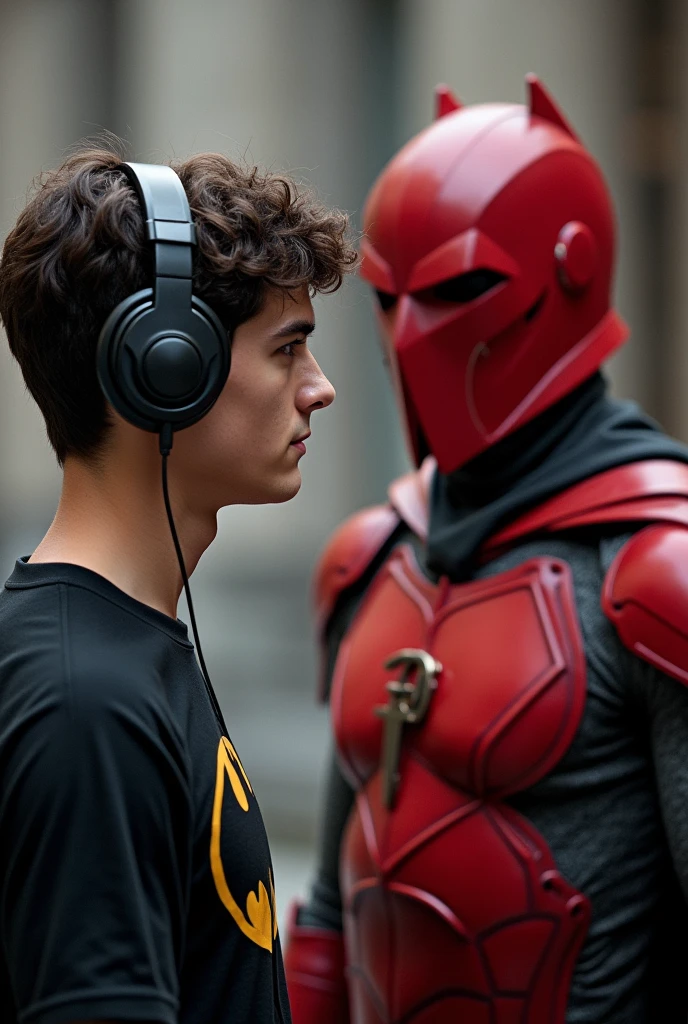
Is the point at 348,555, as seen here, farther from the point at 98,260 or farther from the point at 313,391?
the point at 98,260

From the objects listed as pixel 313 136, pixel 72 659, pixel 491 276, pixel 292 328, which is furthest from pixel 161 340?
pixel 313 136

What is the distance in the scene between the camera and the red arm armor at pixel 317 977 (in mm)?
2080

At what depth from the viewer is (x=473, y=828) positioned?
1.79 m

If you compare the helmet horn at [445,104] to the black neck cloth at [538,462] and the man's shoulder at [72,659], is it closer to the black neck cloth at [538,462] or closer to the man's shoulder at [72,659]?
the black neck cloth at [538,462]

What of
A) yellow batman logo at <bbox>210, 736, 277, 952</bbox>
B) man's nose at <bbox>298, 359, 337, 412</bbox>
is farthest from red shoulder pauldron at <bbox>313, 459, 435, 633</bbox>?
yellow batman logo at <bbox>210, 736, 277, 952</bbox>

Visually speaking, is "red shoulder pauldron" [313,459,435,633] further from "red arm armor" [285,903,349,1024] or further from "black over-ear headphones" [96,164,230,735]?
"black over-ear headphones" [96,164,230,735]

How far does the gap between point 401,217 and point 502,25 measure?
343 cm

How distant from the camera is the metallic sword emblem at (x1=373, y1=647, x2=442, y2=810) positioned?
183 centimetres

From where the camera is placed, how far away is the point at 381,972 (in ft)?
6.07

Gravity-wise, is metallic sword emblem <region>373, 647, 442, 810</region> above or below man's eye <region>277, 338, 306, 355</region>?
below

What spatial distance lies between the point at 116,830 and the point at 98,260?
453 mm

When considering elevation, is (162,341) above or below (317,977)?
above

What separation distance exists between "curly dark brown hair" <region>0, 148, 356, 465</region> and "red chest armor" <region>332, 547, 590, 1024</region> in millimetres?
763

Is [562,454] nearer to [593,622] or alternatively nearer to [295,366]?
[593,622]
